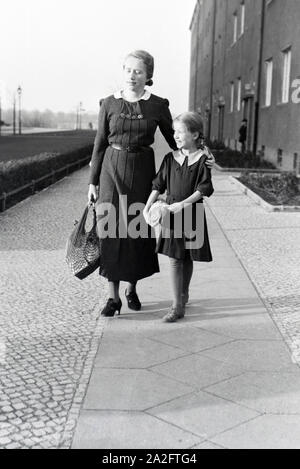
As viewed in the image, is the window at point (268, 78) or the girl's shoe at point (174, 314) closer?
the girl's shoe at point (174, 314)

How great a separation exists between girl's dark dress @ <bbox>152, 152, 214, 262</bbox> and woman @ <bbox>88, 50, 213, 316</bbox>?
18cm

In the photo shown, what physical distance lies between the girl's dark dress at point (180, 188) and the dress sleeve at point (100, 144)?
506 mm

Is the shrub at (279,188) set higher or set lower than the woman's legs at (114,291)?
higher

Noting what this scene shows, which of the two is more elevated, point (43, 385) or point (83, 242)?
point (83, 242)

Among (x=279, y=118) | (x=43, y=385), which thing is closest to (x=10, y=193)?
(x=43, y=385)

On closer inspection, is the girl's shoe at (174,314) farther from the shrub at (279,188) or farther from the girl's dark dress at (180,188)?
the shrub at (279,188)

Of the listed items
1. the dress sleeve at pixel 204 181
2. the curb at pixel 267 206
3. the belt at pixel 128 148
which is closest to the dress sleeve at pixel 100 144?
the belt at pixel 128 148

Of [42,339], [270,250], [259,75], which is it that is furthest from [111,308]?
[259,75]

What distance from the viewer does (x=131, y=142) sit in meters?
5.40

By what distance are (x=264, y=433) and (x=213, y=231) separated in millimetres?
6979

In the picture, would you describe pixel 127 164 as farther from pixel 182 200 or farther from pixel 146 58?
pixel 146 58

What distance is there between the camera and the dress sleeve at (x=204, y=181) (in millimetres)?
5215

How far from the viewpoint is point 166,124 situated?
18.0 feet

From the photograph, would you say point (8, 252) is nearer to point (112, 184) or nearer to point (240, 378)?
point (112, 184)
